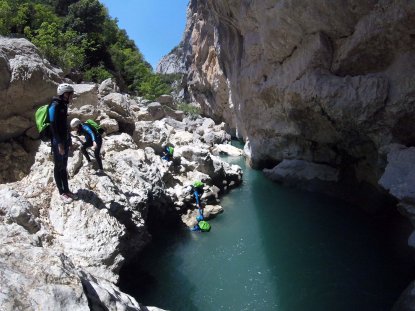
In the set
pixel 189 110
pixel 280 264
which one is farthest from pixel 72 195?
pixel 189 110

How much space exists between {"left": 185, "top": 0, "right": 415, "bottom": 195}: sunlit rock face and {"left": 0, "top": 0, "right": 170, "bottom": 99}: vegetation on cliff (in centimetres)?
981

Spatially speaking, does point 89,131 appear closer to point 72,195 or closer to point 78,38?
point 72,195

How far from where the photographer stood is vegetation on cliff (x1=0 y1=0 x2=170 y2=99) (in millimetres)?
19656

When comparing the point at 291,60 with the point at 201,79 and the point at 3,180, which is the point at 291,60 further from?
the point at 201,79

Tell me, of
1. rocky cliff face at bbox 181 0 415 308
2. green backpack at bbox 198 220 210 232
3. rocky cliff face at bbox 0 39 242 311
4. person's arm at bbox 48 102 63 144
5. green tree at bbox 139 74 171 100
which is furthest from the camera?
green tree at bbox 139 74 171 100

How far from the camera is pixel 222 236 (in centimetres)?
1173

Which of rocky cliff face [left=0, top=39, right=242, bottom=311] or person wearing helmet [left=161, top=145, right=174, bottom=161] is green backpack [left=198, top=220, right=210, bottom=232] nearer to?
rocky cliff face [left=0, top=39, right=242, bottom=311]

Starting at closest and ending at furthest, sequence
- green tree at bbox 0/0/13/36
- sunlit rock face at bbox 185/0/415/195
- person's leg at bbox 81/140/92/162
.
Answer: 1. person's leg at bbox 81/140/92/162
2. sunlit rock face at bbox 185/0/415/195
3. green tree at bbox 0/0/13/36

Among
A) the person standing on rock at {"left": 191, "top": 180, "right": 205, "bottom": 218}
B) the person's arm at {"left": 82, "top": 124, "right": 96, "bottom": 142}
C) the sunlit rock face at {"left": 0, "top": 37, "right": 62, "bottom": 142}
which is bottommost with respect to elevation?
the person standing on rock at {"left": 191, "top": 180, "right": 205, "bottom": 218}

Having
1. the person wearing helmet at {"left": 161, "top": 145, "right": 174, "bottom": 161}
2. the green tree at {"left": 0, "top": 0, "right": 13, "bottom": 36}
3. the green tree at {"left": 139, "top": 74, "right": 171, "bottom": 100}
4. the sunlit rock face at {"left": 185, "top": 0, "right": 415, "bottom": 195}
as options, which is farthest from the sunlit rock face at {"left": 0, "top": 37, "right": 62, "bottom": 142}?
the green tree at {"left": 139, "top": 74, "right": 171, "bottom": 100}

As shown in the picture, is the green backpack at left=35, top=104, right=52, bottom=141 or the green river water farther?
the green river water

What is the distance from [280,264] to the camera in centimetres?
981

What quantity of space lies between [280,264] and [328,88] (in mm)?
6871

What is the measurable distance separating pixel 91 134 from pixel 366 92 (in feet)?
28.6
